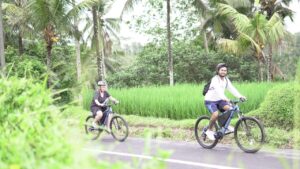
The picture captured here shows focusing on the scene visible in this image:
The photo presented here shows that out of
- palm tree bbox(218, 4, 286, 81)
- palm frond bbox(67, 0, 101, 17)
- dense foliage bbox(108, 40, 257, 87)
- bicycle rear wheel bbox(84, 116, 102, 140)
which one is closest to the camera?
bicycle rear wheel bbox(84, 116, 102, 140)

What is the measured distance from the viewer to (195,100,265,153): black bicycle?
9516mm

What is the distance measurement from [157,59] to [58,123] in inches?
1179

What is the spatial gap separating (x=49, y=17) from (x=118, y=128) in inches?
378

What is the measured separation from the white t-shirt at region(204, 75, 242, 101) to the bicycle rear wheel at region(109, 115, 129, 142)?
2.63 m

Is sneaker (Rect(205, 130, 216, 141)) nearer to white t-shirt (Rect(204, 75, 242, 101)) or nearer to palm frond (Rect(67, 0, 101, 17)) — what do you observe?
white t-shirt (Rect(204, 75, 242, 101))

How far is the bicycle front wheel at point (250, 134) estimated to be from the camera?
372 inches

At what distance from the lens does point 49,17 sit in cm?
2064

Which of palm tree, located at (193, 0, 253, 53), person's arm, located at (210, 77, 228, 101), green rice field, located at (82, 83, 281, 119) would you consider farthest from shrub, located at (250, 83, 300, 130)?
palm tree, located at (193, 0, 253, 53)

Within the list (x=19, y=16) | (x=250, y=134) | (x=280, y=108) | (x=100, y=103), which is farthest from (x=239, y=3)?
(x=250, y=134)

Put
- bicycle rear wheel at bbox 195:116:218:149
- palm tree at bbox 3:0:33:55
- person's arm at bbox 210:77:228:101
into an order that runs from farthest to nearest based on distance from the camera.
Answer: palm tree at bbox 3:0:33:55
bicycle rear wheel at bbox 195:116:218:149
person's arm at bbox 210:77:228:101

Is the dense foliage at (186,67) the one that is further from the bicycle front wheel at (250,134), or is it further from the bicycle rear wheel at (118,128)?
the bicycle front wheel at (250,134)

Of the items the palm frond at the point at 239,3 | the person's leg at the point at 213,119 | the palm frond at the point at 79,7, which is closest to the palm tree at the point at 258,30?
the palm frond at the point at 239,3

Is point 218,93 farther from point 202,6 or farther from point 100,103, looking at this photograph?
point 202,6

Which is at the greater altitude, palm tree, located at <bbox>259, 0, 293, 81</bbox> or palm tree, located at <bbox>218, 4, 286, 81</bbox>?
palm tree, located at <bbox>259, 0, 293, 81</bbox>
